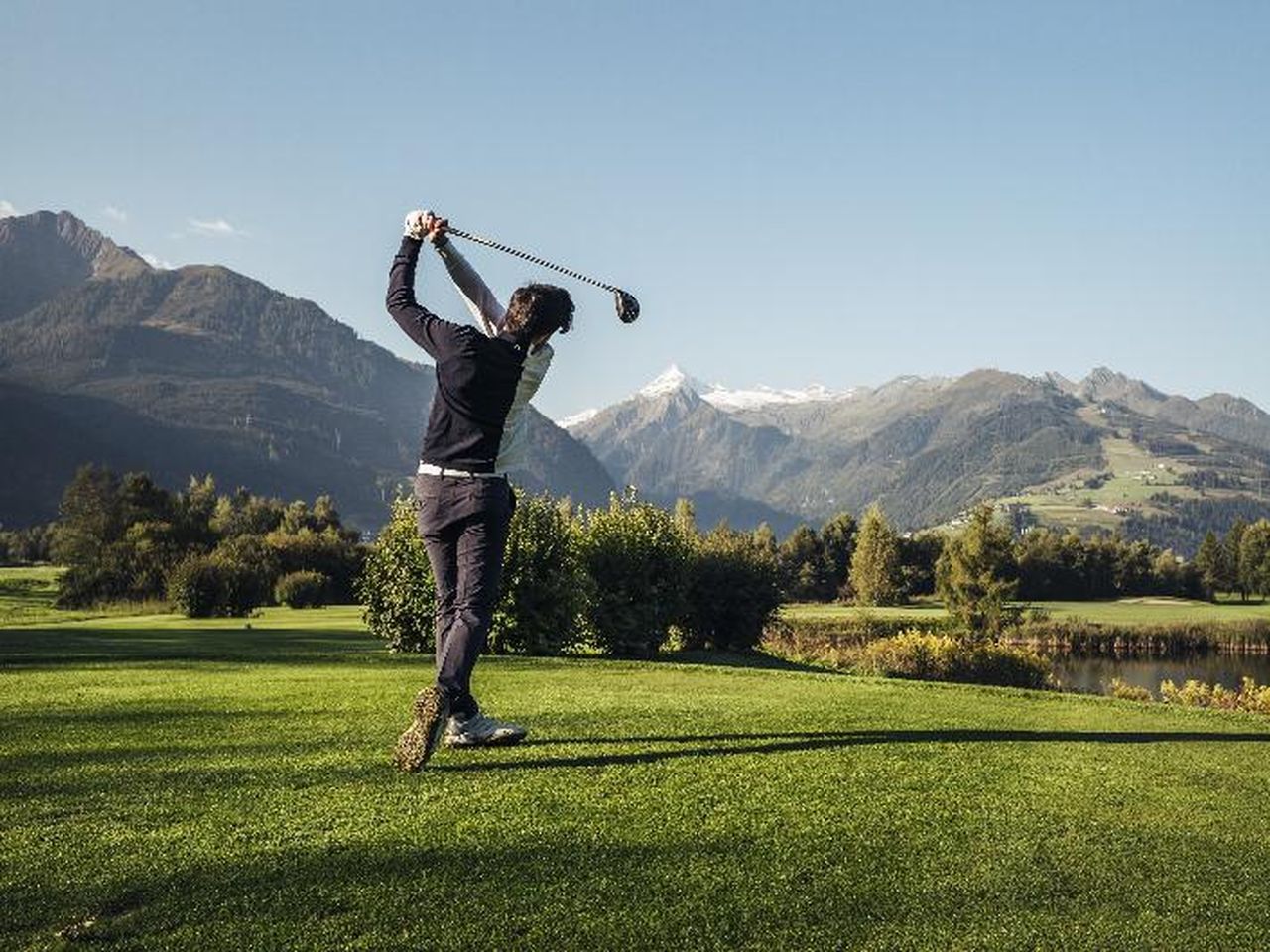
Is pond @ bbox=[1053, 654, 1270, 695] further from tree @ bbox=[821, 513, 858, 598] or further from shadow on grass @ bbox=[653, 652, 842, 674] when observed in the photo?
tree @ bbox=[821, 513, 858, 598]

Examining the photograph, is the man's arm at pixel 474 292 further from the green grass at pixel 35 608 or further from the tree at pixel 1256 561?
the tree at pixel 1256 561

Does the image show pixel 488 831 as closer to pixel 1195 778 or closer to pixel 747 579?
pixel 1195 778

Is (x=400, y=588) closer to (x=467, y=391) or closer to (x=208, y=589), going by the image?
(x=467, y=391)

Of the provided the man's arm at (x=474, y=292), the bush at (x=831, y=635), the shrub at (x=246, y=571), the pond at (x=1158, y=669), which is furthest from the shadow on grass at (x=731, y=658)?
the shrub at (x=246, y=571)

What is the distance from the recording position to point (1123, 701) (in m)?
11.8

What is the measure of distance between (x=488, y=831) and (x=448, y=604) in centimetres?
244

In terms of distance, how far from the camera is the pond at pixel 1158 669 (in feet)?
155

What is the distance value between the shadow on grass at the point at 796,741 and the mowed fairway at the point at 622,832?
0.03 m

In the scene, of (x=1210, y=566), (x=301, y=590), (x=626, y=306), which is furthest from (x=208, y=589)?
(x=1210, y=566)

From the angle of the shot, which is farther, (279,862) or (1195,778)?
(1195,778)

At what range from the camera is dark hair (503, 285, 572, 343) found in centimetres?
693

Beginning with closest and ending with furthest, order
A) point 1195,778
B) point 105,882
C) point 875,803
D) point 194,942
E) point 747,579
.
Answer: point 194,942, point 105,882, point 875,803, point 1195,778, point 747,579

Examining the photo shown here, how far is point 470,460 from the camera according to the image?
266 inches

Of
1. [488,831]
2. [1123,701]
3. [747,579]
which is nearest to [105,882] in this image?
[488,831]
